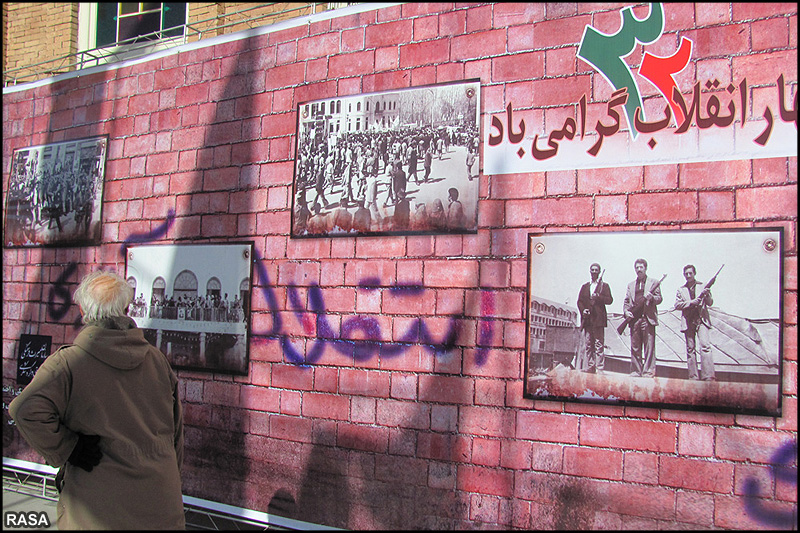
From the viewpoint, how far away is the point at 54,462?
2.49 metres

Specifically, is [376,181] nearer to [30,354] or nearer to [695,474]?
[695,474]

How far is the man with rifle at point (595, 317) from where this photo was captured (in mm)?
3420

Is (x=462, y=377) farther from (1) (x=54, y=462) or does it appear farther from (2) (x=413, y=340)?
(1) (x=54, y=462)

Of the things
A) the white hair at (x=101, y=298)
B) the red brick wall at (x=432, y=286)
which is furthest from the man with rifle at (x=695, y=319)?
the white hair at (x=101, y=298)

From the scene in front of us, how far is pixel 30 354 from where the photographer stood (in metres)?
5.48

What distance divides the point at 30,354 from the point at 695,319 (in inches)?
211

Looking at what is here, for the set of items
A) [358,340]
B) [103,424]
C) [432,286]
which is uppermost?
[432,286]

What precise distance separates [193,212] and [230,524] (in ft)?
7.61

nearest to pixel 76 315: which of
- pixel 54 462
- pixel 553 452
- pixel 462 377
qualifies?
pixel 54 462

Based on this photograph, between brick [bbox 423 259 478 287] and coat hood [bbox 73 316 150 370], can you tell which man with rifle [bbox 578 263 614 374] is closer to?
brick [bbox 423 259 478 287]

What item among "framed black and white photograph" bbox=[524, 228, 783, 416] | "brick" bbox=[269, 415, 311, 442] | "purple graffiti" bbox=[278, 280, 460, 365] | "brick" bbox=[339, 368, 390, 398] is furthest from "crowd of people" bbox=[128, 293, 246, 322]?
"framed black and white photograph" bbox=[524, 228, 783, 416]

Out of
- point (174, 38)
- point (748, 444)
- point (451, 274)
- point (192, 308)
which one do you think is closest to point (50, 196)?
point (174, 38)

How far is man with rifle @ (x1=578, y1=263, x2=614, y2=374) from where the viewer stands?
342cm

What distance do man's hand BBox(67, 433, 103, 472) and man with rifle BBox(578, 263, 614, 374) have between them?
8.02 ft
